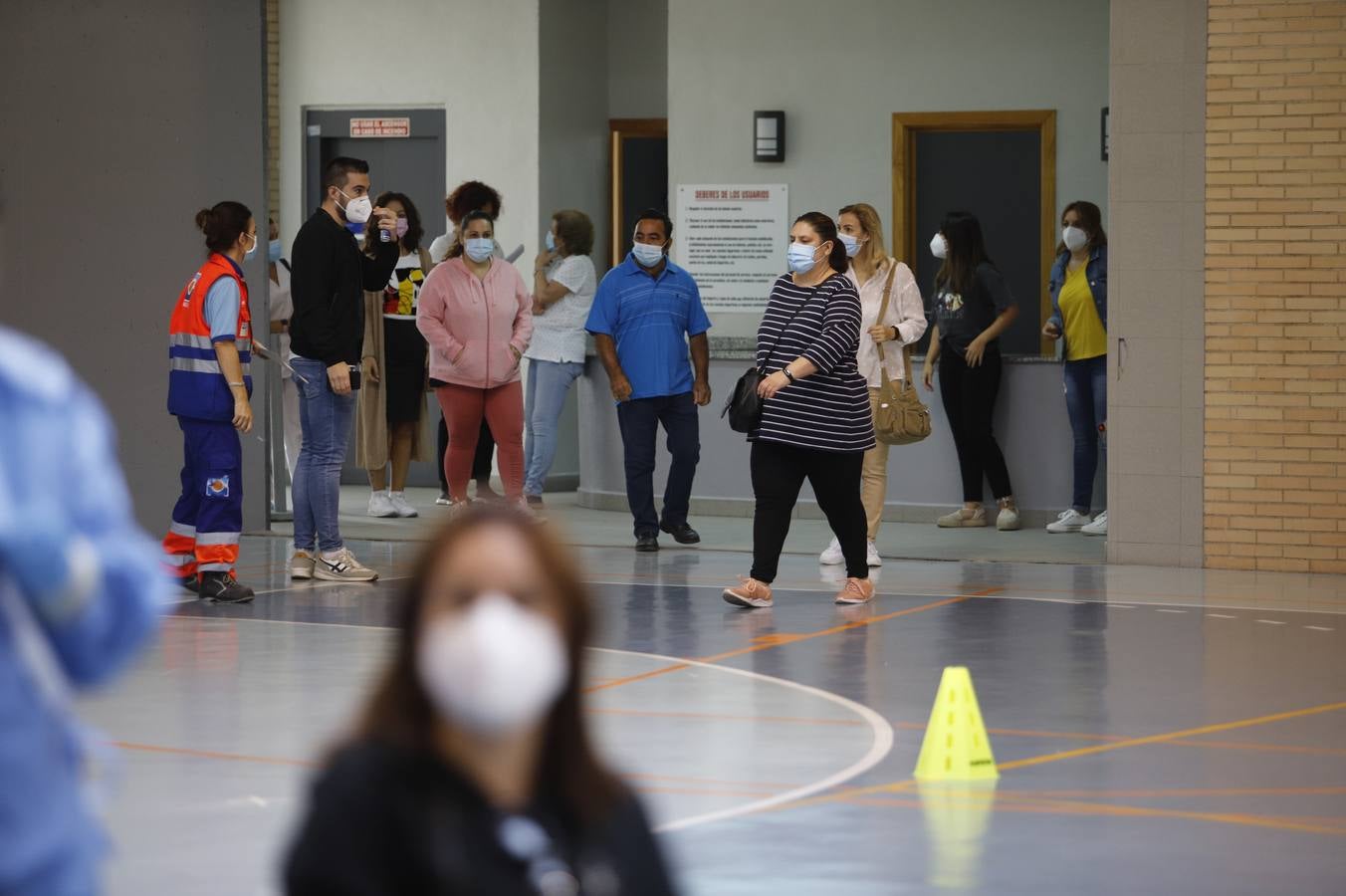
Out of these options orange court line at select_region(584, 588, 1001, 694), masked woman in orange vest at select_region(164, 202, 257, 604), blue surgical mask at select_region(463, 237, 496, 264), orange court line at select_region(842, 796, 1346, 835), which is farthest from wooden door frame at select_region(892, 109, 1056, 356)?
orange court line at select_region(842, 796, 1346, 835)

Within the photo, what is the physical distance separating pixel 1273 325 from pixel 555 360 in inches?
207

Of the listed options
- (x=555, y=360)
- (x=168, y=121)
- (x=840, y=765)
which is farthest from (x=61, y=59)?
(x=840, y=765)

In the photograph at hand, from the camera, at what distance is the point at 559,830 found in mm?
2311

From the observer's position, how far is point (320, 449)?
1034 cm

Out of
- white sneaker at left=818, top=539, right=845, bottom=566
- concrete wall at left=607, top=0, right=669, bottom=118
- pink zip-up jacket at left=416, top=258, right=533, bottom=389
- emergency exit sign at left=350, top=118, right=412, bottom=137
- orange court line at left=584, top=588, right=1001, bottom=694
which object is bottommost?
orange court line at left=584, top=588, right=1001, bottom=694

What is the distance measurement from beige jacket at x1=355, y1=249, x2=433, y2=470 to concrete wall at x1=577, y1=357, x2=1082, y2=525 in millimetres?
1333

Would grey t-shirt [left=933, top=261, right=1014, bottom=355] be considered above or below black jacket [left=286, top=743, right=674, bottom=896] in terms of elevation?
above

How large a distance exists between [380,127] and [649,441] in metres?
5.91

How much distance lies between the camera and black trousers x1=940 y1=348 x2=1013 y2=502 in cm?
1380

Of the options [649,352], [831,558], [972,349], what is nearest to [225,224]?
[649,352]

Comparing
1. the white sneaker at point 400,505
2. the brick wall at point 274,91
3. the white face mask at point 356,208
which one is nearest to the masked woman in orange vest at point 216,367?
the white face mask at point 356,208

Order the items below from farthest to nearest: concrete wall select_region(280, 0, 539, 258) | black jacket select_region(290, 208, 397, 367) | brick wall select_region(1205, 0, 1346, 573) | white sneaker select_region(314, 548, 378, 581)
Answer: concrete wall select_region(280, 0, 539, 258) → brick wall select_region(1205, 0, 1346, 573) → white sneaker select_region(314, 548, 378, 581) → black jacket select_region(290, 208, 397, 367)

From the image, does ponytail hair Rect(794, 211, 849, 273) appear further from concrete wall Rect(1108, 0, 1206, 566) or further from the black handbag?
concrete wall Rect(1108, 0, 1206, 566)

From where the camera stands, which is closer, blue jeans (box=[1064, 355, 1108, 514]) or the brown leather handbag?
the brown leather handbag
